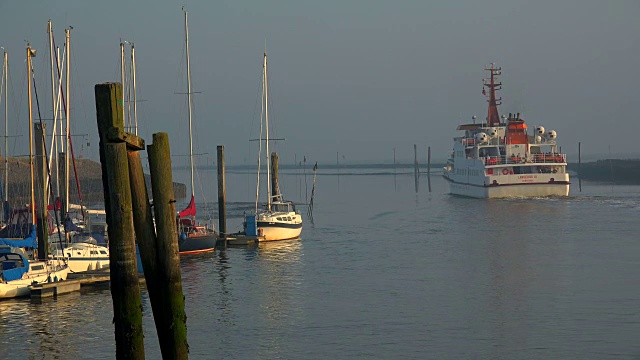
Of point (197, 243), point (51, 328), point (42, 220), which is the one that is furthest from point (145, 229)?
point (197, 243)

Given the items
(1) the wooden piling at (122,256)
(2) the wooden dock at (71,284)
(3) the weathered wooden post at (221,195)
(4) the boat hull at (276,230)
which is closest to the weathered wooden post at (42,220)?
(2) the wooden dock at (71,284)

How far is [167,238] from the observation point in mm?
12602

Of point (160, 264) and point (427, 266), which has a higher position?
point (160, 264)

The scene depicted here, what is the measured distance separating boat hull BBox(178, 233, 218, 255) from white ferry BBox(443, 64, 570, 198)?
148 feet

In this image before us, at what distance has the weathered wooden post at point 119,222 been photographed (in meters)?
11.7

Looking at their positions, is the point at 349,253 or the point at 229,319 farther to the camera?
the point at 349,253

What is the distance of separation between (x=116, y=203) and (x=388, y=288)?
2046 cm

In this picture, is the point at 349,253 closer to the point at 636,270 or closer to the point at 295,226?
the point at 295,226

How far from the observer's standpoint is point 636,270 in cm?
3512

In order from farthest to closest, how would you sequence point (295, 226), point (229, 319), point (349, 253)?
1. point (295, 226)
2. point (349, 253)
3. point (229, 319)

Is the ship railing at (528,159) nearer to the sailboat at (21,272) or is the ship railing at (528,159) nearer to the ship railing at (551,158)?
the ship railing at (551,158)

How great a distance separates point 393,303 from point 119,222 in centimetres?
1724

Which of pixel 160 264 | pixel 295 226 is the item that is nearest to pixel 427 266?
pixel 295 226

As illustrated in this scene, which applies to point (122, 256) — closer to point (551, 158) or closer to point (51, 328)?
point (51, 328)
